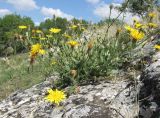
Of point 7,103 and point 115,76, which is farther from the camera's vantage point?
point 7,103

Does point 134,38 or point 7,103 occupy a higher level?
point 134,38

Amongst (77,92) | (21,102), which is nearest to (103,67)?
(77,92)

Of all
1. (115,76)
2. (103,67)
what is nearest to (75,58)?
(103,67)

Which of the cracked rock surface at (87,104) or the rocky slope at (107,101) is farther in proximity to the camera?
the cracked rock surface at (87,104)

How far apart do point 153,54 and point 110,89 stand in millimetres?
828

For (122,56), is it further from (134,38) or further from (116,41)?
(134,38)

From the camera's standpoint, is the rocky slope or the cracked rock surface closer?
the rocky slope

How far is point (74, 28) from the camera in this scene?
580 cm

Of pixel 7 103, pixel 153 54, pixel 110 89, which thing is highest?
pixel 153 54

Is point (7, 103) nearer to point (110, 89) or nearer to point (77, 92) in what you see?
point (77, 92)

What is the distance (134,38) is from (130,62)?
1.89 feet

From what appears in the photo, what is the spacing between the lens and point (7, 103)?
506 centimetres

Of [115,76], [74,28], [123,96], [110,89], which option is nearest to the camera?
[123,96]

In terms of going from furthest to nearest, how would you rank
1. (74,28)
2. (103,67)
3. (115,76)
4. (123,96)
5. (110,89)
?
(74,28) < (103,67) < (115,76) < (110,89) < (123,96)
